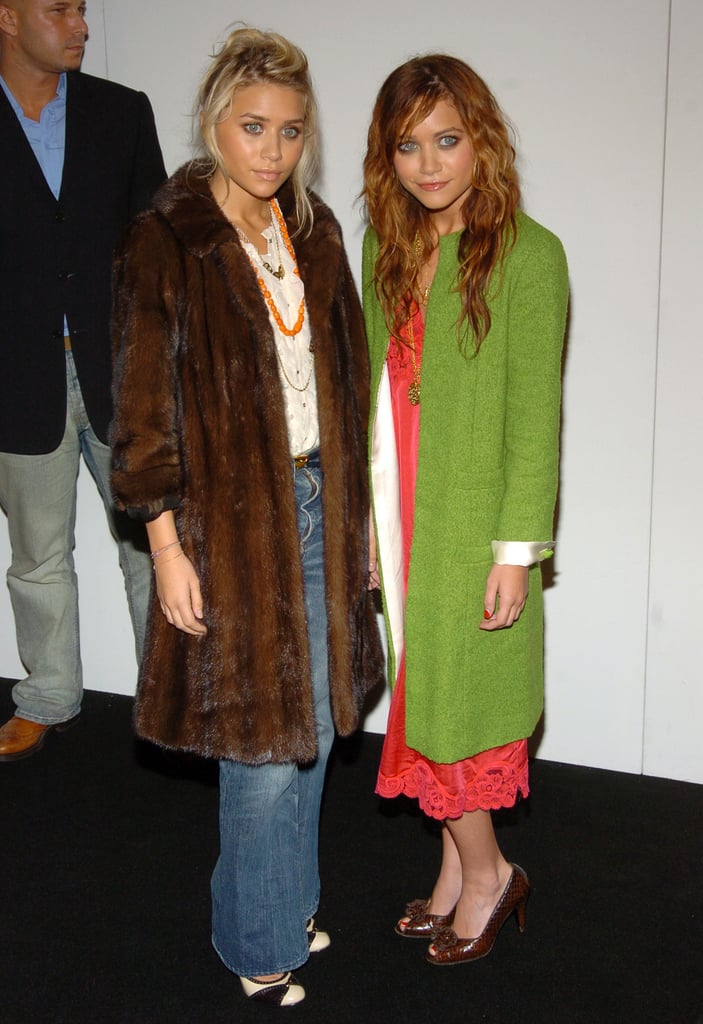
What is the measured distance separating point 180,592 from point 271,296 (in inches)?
21.4

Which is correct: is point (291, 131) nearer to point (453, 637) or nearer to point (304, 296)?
point (304, 296)

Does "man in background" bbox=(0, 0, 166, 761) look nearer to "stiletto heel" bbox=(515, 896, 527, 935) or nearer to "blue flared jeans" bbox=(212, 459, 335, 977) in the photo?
"blue flared jeans" bbox=(212, 459, 335, 977)

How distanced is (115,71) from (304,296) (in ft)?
5.03

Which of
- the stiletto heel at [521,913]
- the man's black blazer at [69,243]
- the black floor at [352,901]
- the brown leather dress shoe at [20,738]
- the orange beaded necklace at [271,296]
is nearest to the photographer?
the orange beaded necklace at [271,296]

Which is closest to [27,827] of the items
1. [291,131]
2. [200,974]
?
[200,974]

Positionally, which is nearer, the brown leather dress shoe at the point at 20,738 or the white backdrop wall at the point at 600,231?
the white backdrop wall at the point at 600,231

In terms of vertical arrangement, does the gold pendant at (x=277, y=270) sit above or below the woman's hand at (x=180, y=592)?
above

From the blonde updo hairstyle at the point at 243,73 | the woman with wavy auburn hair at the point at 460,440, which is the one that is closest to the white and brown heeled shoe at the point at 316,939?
the woman with wavy auburn hair at the point at 460,440

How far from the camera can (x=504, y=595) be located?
6.16 feet

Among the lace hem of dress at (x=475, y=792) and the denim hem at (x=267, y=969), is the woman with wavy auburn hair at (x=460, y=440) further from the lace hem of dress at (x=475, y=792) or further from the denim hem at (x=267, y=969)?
the denim hem at (x=267, y=969)

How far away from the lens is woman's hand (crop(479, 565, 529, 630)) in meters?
1.87

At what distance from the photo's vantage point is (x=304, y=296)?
6.31 ft

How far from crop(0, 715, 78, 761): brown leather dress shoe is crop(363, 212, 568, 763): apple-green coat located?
1548 mm

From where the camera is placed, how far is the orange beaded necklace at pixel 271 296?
1.85m
